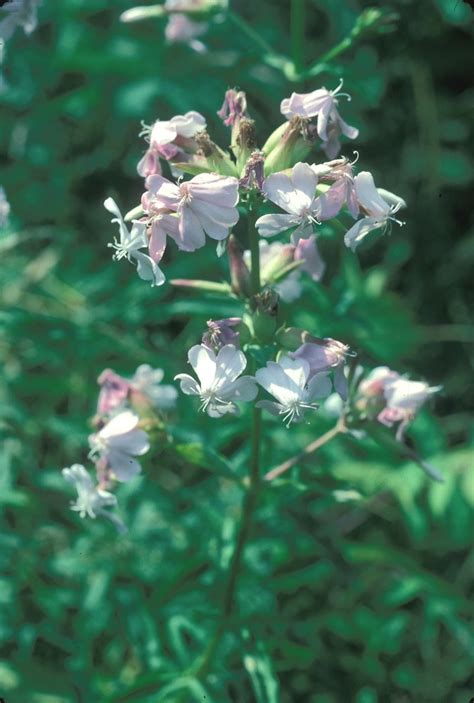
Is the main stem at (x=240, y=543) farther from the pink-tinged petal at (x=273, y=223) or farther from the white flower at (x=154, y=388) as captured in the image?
the pink-tinged petal at (x=273, y=223)

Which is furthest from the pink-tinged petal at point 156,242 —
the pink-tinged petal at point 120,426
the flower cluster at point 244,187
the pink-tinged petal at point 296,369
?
the pink-tinged petal at point 120,426

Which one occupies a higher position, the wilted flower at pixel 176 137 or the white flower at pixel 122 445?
the wilted flower at pixel 176 137

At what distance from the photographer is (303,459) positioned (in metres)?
1.58

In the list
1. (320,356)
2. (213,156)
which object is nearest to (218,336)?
(320,356)

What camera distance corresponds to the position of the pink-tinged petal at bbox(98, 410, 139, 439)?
1.47m

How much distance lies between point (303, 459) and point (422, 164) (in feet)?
4.42

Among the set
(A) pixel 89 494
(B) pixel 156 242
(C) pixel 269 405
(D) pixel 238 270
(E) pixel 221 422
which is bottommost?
(E) pixel 221 422

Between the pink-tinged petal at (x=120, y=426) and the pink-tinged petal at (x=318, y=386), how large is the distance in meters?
0.34

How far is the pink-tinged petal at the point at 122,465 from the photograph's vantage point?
1487mm

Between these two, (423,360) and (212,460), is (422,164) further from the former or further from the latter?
(212,460)

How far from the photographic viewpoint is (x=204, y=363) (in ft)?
4.15

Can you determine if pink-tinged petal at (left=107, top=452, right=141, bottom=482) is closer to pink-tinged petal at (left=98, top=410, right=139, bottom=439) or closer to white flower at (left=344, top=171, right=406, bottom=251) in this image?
pink-tinged petal at (left=98, top=410, right=139, bottom=439)

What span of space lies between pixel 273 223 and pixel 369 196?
15 centimetres

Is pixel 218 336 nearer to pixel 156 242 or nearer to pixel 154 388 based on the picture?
pixel 156 242
